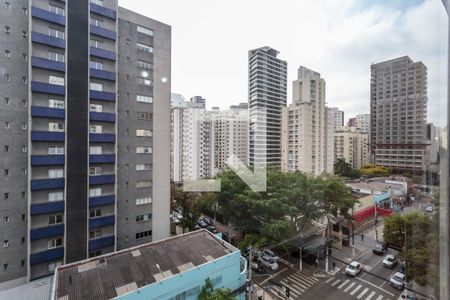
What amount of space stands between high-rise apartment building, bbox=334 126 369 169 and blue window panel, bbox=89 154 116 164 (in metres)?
4.27

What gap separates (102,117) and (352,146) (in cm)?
454

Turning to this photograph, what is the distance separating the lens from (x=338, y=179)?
12.7 ft

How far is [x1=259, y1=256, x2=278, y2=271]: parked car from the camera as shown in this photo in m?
4.61

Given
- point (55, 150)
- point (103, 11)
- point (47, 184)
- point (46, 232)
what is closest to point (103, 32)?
point (103, 11)

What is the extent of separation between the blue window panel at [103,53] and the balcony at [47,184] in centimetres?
258

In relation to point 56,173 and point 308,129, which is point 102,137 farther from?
point 308,129

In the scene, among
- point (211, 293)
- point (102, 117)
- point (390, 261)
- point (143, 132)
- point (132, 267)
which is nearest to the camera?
point (211, 293)

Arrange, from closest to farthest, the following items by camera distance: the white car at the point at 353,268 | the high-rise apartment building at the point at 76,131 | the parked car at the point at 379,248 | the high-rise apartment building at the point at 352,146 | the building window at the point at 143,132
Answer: the high-rise apartment building at the point at 352,146
the high-rise apartment building at the point at 76,131
the white car at the point at 353,268
the parked car at the point at 379,248
the building window at the point at 143,132

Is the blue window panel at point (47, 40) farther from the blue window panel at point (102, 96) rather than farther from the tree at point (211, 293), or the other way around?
the tree at point (211, 293)

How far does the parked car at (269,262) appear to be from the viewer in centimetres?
461

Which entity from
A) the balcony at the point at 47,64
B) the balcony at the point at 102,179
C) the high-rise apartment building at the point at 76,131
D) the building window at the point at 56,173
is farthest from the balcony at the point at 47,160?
the balcony at the point at 47,64

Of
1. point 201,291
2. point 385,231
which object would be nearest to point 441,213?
point 201,291

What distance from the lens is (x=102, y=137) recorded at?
4.64 meters

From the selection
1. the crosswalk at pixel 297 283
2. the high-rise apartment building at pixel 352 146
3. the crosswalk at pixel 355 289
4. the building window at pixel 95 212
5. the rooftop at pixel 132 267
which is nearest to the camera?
the high-rise apartment building at pixel 352 146
